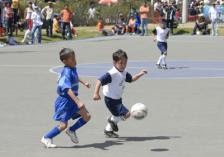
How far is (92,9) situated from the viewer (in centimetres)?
4678

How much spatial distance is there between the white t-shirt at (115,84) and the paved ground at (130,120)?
2.19 ft

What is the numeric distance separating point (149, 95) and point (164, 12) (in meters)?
27.7

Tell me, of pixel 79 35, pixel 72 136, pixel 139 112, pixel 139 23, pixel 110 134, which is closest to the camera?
pixel 72 136

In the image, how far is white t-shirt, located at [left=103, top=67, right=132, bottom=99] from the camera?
10.2m

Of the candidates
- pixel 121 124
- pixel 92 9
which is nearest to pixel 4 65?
pixel 121 124

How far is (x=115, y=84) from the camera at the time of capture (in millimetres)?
10289

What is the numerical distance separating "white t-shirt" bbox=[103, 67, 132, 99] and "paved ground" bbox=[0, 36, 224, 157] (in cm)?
67

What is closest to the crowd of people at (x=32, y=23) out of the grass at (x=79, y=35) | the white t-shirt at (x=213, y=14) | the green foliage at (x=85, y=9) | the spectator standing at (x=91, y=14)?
the grass at (x=79, y=35)

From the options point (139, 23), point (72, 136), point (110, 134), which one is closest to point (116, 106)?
point (110, 134)

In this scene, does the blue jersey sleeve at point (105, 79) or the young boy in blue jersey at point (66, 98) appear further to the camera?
the blue jersey sleeve at point (105, 79)

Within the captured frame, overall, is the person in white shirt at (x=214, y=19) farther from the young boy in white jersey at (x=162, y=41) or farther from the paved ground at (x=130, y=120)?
the young boy in white jersey at (x=162, y=41)

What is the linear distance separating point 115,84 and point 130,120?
1.88 m

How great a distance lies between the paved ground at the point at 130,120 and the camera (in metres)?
9.52

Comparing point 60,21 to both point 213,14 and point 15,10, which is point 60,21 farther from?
point 213,14
